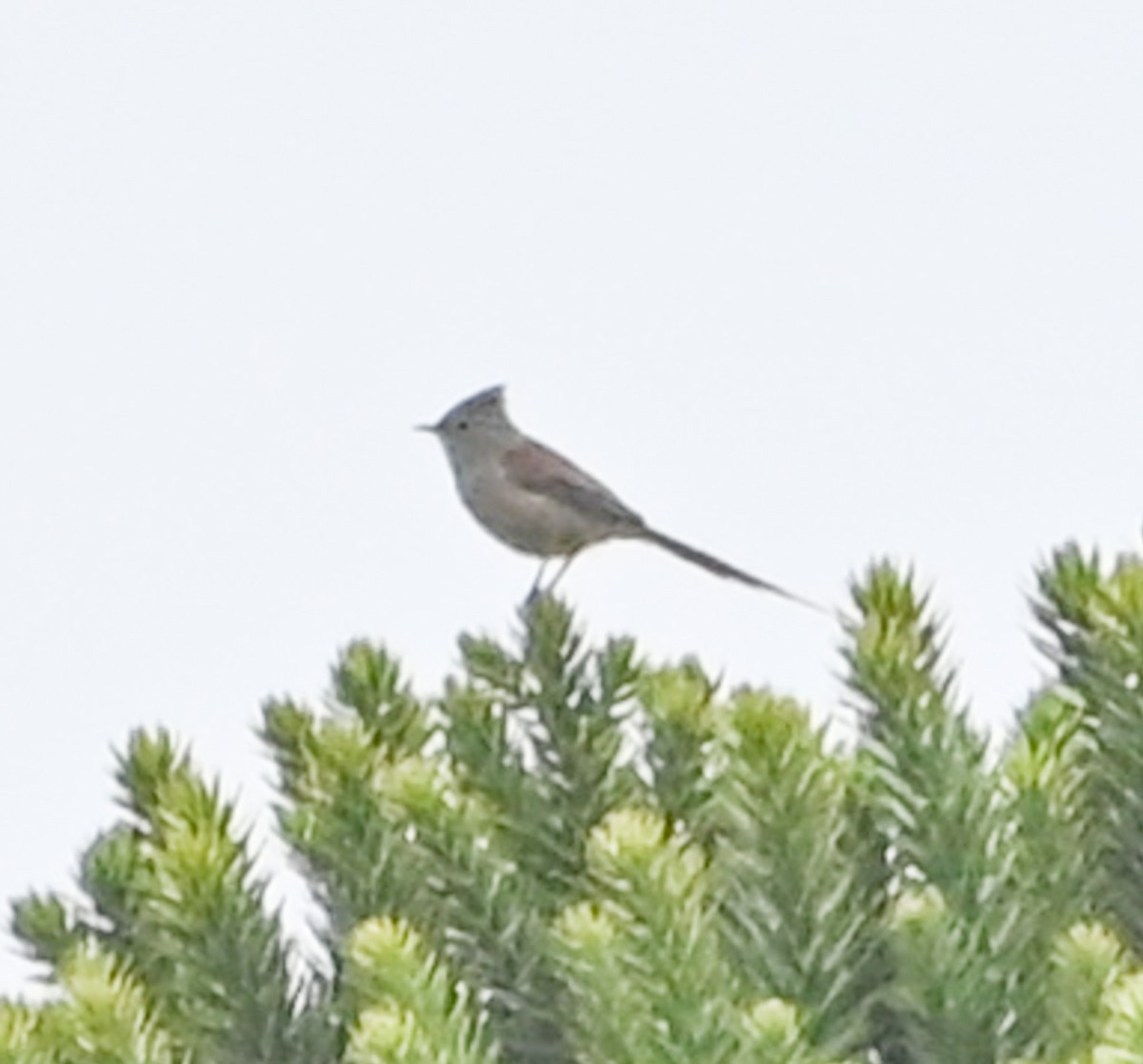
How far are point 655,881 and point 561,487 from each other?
4878 mm

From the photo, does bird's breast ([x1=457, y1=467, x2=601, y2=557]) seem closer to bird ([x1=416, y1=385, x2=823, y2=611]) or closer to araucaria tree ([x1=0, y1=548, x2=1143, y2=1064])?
bird ([x1=416, y1=385, x2=823, y2=611])

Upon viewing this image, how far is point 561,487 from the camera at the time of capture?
7113mm

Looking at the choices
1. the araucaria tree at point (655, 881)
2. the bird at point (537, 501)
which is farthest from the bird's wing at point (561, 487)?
the araucaria tree at point (655, 881)

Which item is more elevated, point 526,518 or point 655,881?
point 526,518

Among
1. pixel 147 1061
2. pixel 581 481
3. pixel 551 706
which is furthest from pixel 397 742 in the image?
pixel 581 481

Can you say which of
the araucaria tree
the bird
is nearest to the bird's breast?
the bird

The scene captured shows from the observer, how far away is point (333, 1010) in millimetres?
2533

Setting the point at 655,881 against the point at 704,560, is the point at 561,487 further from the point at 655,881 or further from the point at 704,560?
the point at 655,881

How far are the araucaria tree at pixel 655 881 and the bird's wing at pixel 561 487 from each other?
4214 millimetres

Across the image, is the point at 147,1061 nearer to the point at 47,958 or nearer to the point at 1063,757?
the point at 47,958

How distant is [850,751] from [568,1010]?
30 centimetres

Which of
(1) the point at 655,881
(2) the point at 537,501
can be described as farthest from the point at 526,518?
(1) the point at 655,881

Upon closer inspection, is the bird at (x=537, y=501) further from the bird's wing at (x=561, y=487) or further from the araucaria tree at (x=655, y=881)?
the araucaria tree at (x=655, y=881)

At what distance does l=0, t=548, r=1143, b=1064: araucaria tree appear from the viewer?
7.23 feet
